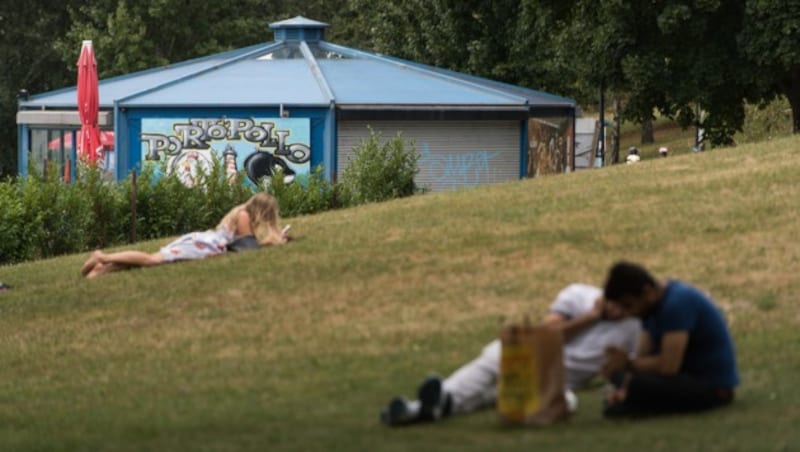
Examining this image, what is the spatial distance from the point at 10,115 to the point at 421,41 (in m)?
23.5

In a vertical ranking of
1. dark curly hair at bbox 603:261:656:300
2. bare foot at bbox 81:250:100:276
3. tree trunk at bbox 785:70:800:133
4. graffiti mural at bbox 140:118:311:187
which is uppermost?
tree trunk at bbox 785:70:800:133

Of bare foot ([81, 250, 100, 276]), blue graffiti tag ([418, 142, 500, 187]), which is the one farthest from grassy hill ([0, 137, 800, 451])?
blue graffiti tag ([418, 142, 500, 187])

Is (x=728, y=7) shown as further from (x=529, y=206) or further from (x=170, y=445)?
(x=170, y=445)

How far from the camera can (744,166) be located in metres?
18.2

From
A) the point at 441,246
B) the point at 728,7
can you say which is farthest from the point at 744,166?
the point at 728,7

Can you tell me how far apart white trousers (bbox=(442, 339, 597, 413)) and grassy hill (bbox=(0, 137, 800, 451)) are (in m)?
0.15

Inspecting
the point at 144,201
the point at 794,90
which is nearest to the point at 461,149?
the point at 794,90

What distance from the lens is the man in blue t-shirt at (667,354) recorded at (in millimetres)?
8484

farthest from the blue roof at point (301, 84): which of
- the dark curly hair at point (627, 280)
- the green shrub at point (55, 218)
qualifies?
the dark curly hair at point (627, 280)

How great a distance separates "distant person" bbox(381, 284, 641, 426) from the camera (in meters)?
8.67

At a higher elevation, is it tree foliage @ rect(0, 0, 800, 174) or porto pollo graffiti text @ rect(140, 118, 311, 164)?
tree foliage @ rect(0, 0, 800, 174)

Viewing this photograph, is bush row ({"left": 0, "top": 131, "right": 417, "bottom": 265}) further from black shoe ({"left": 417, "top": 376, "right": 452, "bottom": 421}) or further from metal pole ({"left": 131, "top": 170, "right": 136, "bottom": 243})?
black shoe ({"left": 417, "top": 376, "right": 452, "bottom": 421})

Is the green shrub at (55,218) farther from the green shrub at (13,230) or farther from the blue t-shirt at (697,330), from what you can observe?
the blue t-shirt at (697,330)

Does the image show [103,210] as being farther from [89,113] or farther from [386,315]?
[386,315]
